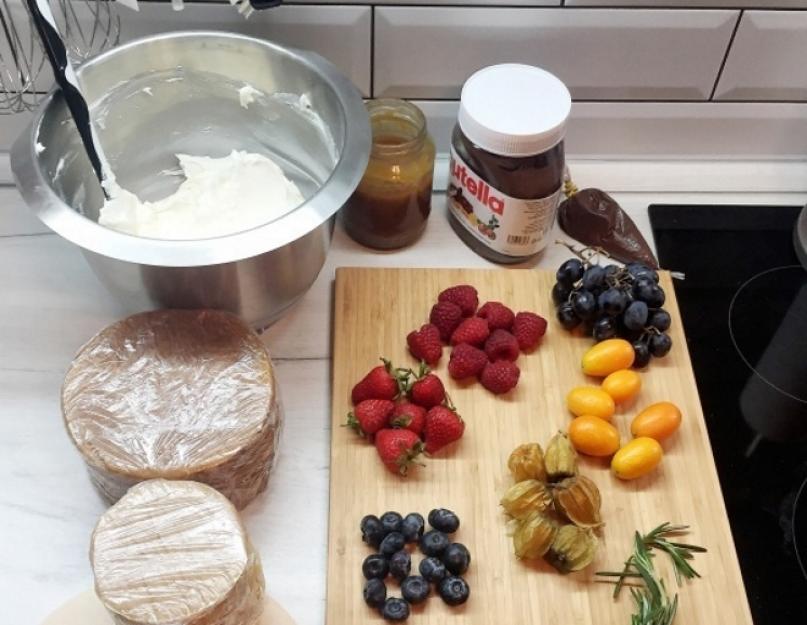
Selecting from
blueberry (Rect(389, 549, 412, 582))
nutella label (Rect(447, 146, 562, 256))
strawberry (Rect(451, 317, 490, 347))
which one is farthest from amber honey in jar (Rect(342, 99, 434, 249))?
blueberry (Rect(389, 549, 412, 582))

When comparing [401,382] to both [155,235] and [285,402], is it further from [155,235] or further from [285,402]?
[155,235]

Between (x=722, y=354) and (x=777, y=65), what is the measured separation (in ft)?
1.01

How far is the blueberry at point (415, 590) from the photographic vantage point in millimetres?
738

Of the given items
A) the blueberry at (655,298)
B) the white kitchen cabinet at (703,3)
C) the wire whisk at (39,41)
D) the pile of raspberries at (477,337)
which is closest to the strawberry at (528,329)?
the pile of raspberries at (477,337)

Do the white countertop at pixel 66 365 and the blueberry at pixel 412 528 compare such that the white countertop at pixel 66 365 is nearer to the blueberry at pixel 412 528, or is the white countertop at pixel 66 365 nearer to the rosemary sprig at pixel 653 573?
the blueberry at pixel 412 528

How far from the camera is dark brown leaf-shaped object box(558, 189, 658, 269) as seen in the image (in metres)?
0.97

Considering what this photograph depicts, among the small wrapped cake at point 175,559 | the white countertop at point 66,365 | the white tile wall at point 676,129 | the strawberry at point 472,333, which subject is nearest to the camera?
the small wrapped cake at point 175,559

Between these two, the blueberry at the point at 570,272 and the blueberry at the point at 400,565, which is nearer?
the blueberry at the point at 400,565

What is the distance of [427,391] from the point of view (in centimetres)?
83

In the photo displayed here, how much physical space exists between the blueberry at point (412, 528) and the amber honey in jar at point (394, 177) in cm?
31

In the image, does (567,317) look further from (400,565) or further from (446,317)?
(400,565)

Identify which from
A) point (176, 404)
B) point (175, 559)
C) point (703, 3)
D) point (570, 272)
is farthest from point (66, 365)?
point (703, 3)

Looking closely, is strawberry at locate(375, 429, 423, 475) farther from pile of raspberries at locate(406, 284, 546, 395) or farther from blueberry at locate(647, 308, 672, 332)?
blueberry at locate(647, 308, 672, 332)

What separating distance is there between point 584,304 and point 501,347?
0.09 metres
